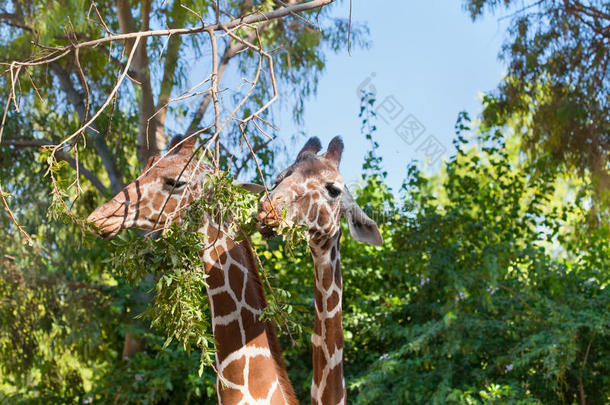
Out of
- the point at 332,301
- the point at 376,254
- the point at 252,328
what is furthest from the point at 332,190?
the point at 376,254

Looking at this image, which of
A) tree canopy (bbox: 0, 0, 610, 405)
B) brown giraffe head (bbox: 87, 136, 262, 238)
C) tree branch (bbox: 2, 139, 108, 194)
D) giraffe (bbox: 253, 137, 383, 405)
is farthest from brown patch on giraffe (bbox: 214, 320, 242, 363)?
tree branch (bbox: 2, 139, 108, 194)

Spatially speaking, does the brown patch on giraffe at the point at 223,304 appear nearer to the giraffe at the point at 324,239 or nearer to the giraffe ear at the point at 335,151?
the giraffe at the point at 324,239

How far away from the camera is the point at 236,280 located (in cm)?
287

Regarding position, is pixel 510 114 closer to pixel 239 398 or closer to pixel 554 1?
pixel 554 1

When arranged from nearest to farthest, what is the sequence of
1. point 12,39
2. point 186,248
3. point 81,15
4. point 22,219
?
point 186,248 < point 81,15 < point 22,219 < point 12,39

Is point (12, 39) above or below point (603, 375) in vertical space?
above

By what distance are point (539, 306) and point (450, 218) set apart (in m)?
1.13

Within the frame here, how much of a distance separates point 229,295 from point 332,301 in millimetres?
472

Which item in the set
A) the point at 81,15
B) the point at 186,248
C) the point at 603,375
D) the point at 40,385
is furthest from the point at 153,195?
the point at 40,385

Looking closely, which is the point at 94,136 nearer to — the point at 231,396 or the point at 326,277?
the point at 326,277

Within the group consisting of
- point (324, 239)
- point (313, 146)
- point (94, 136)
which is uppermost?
point (94, 136)

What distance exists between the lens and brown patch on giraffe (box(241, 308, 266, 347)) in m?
2.79

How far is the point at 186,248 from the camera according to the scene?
227 cm

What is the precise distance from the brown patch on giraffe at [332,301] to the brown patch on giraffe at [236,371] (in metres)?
0.46
